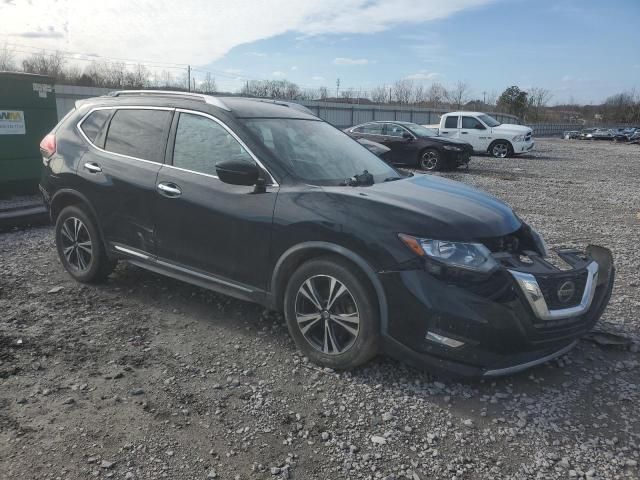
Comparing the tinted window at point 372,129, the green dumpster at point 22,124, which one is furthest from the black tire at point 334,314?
the tinted window at point 372,129

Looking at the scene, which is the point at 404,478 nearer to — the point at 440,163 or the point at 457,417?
the point at 457,417

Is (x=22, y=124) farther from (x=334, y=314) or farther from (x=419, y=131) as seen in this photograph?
(x=419, y=131)

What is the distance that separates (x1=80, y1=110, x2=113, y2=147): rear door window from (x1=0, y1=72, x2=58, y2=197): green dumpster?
4.23m

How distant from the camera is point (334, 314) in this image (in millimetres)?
3527

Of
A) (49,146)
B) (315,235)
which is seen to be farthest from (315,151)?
(49,146)

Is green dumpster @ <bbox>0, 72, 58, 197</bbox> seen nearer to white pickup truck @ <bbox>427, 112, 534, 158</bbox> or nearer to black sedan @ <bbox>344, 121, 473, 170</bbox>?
black sedan @ <bbox>344, 121, 473, 170</bbox>

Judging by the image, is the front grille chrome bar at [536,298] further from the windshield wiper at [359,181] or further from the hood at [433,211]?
the windshield wiper at [359,181]

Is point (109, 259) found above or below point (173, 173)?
below

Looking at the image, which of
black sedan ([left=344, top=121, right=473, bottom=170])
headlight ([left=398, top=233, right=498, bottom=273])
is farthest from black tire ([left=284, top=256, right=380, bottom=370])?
black sedan ([left=344, top=121, right=473, bottom=170])

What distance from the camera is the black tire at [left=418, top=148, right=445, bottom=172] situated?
15922mm

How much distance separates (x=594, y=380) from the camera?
3576 mm

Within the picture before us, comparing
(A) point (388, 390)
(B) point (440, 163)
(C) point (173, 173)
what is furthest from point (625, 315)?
(B) point (440, 163)

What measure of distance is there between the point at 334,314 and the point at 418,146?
13.5 meters

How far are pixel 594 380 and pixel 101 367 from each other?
3.33 metres
